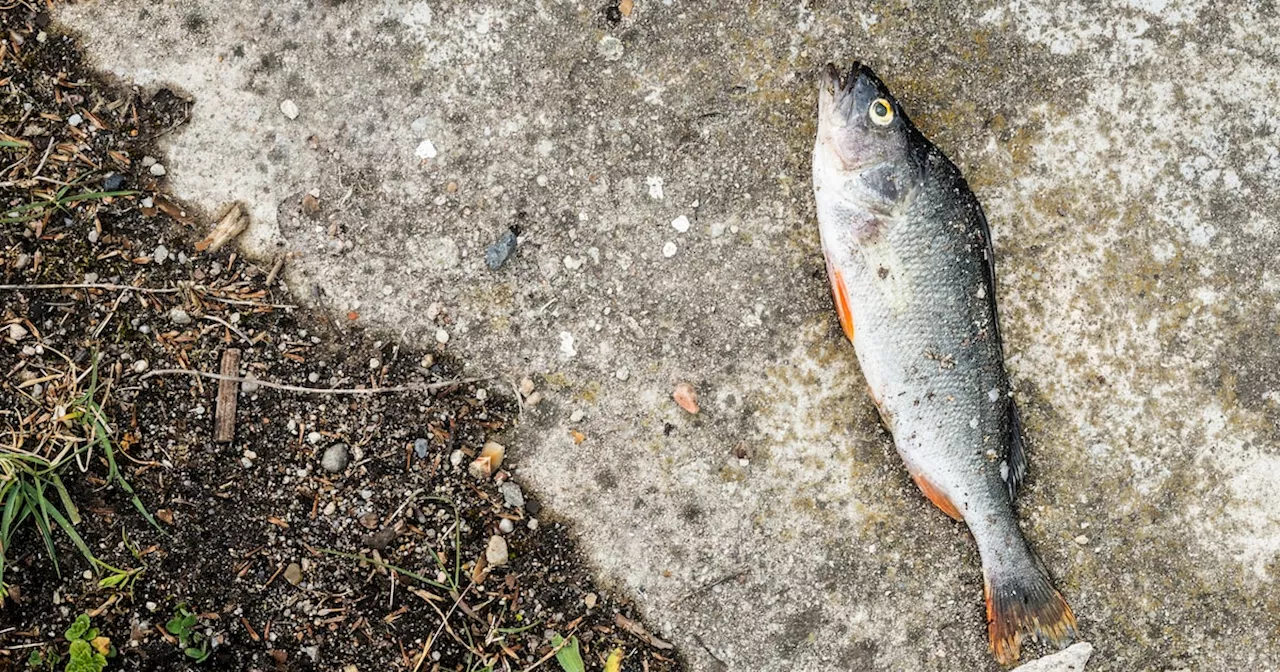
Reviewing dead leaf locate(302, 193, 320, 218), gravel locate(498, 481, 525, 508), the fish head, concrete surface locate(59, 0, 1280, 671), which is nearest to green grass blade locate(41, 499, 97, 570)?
concrete surface locate(59, 0, 1280, 671)

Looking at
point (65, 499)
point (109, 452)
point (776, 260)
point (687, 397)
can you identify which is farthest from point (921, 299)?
point (65, 499)

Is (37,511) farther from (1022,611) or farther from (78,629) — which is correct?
(1022,611)

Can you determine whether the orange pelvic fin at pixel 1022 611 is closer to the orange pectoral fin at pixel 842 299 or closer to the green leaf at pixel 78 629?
the orange pectoral fin at pixel 842 299

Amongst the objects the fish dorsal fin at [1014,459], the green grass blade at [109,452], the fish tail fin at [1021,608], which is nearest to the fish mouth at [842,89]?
the fish dorsal fin at [1014,459]

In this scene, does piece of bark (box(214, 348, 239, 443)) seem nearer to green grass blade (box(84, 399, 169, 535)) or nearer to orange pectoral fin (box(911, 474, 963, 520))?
green grass blade (box(84, 399, 169, 535))

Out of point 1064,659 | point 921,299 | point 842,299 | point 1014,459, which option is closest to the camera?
point 921,299

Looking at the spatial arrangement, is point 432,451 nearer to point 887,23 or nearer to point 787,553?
point 787,553
